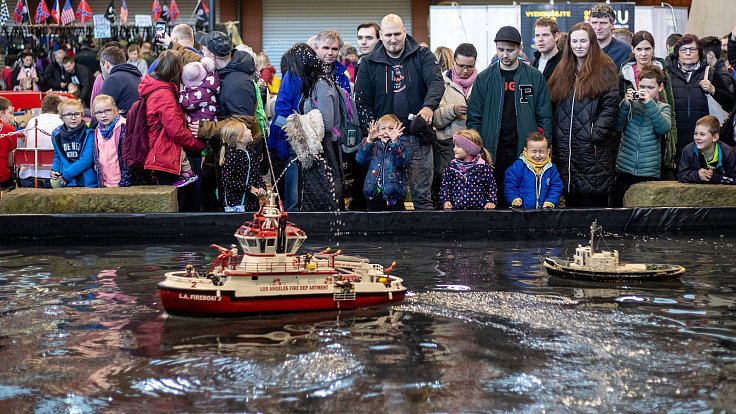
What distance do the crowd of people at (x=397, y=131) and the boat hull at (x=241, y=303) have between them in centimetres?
537

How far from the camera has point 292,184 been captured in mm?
15180

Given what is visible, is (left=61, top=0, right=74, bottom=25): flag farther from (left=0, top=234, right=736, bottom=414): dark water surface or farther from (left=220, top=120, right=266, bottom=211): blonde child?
(left=0, top=234, right=736, bottom=414): dark water surface

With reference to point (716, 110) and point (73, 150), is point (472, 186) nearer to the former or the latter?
point (716, 110)

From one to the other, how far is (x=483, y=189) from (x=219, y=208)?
3562mm

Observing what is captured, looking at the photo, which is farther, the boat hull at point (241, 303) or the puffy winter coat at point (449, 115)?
the puffy winter coat at point (449, 115)

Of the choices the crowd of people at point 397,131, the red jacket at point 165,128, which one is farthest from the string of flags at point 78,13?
the red jacket at point 165,128

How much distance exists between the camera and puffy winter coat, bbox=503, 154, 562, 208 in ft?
48.9

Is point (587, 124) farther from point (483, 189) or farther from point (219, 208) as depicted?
point (219, 208)

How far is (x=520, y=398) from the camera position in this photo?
6941mm

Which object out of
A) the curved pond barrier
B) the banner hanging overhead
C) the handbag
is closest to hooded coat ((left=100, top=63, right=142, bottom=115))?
the curved pond barrier

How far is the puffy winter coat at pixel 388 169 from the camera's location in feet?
48.6

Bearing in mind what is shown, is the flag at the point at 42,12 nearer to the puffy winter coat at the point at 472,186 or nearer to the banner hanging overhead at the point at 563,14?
the banner hanging overhead at the point at 563,14

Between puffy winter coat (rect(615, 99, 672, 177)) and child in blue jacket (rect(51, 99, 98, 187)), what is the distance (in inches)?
286

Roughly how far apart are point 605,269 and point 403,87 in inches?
212
